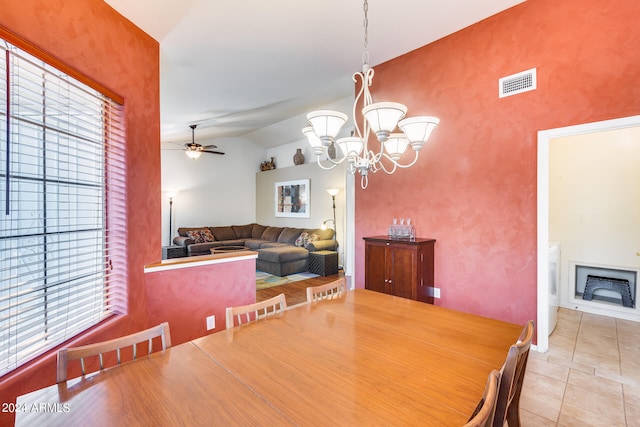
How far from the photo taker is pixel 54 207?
1.61 meters

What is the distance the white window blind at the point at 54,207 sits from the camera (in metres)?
1.33

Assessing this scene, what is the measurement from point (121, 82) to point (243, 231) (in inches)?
248

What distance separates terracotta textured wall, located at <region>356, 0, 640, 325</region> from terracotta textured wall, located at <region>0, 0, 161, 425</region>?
8.85 ft

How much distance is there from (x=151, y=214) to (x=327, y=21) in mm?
2395

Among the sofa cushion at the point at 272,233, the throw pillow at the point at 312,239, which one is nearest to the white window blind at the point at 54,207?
the throw pillow at the point at 312,239

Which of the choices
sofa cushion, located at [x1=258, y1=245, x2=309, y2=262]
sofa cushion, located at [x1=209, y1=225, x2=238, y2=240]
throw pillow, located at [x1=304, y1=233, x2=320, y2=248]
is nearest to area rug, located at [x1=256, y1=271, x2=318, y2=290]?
sofa cushion, located at [x1=258, y1=245, x2=309, y2=262]

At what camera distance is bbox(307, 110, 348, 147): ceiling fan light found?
1712mm

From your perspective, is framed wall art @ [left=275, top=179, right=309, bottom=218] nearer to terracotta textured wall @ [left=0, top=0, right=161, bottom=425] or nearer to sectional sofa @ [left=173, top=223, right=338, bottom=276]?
sectional sofa @ [left=173, top=223, right=338, bottom=276]

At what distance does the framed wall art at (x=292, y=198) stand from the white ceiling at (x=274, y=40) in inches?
112

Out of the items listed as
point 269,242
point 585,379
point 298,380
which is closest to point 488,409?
point 298,380

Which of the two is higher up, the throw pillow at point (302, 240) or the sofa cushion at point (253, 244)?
the throw pillow at point (302, 240)

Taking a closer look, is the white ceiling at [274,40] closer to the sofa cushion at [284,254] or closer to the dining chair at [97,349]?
the dining chair at [97,349]

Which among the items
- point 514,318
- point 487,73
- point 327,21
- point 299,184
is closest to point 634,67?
point 487,73

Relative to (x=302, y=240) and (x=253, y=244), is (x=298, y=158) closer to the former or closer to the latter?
(x=302, y=240)
